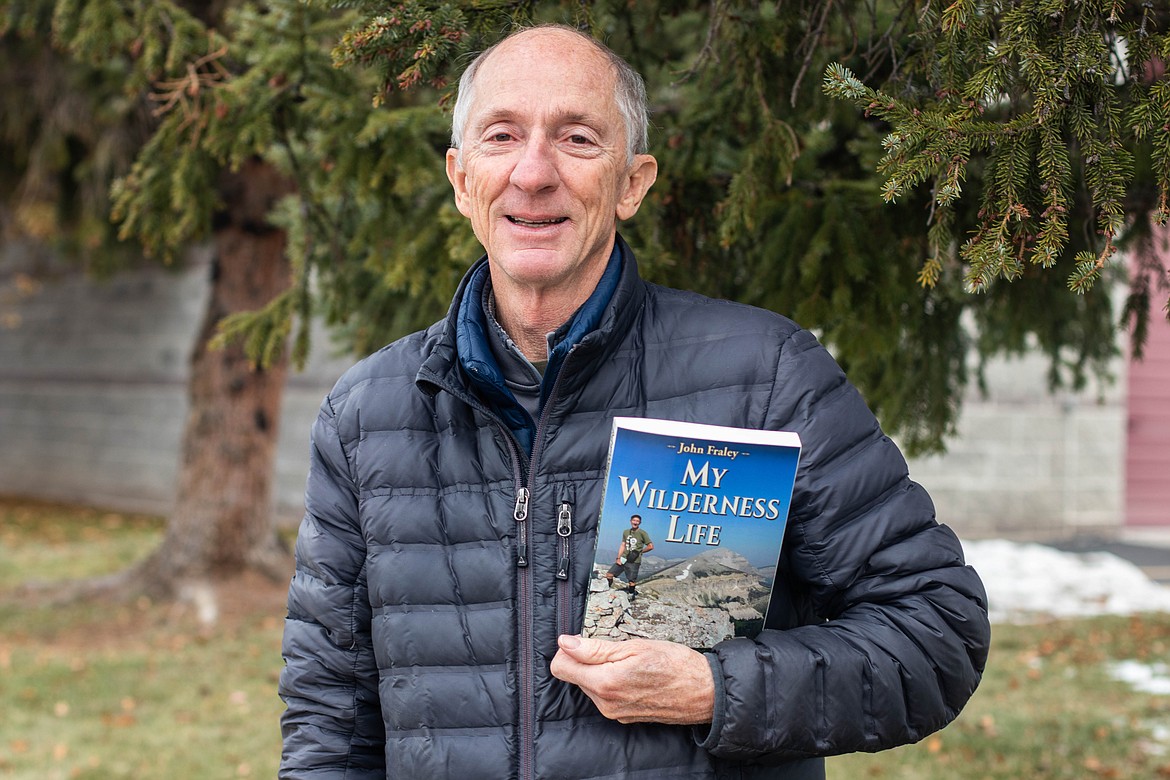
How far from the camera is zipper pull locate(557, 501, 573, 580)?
65.2 inches

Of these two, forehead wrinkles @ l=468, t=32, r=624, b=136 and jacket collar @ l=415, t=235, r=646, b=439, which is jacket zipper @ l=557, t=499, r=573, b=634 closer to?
jacket collar @ l=415, t=235, r=646, b=439

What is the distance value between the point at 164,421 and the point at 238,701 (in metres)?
9.08

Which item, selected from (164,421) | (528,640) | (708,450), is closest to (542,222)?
(708,450)

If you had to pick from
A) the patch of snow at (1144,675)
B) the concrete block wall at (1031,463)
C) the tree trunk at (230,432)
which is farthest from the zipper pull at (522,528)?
the concrete block wall at (1031,463)

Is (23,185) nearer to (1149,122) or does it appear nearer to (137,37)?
(137,37)

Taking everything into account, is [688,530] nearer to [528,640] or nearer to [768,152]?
[528,640]

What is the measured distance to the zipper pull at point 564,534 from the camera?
1657 millimetres

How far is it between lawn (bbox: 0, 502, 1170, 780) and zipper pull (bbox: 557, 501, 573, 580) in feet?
13.0

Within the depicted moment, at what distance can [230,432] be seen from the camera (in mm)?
8430

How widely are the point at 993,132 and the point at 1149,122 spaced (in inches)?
8.2

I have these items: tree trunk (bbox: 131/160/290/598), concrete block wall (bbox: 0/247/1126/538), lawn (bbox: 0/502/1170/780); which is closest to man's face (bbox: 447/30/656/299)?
lawn (bbox: 0/502/1170/780)

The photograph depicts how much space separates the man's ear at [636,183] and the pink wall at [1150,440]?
12.2 metres

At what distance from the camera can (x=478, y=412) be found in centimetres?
175

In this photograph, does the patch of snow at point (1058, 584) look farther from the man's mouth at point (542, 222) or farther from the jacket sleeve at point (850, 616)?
the man's mouth at point (542, 222)
